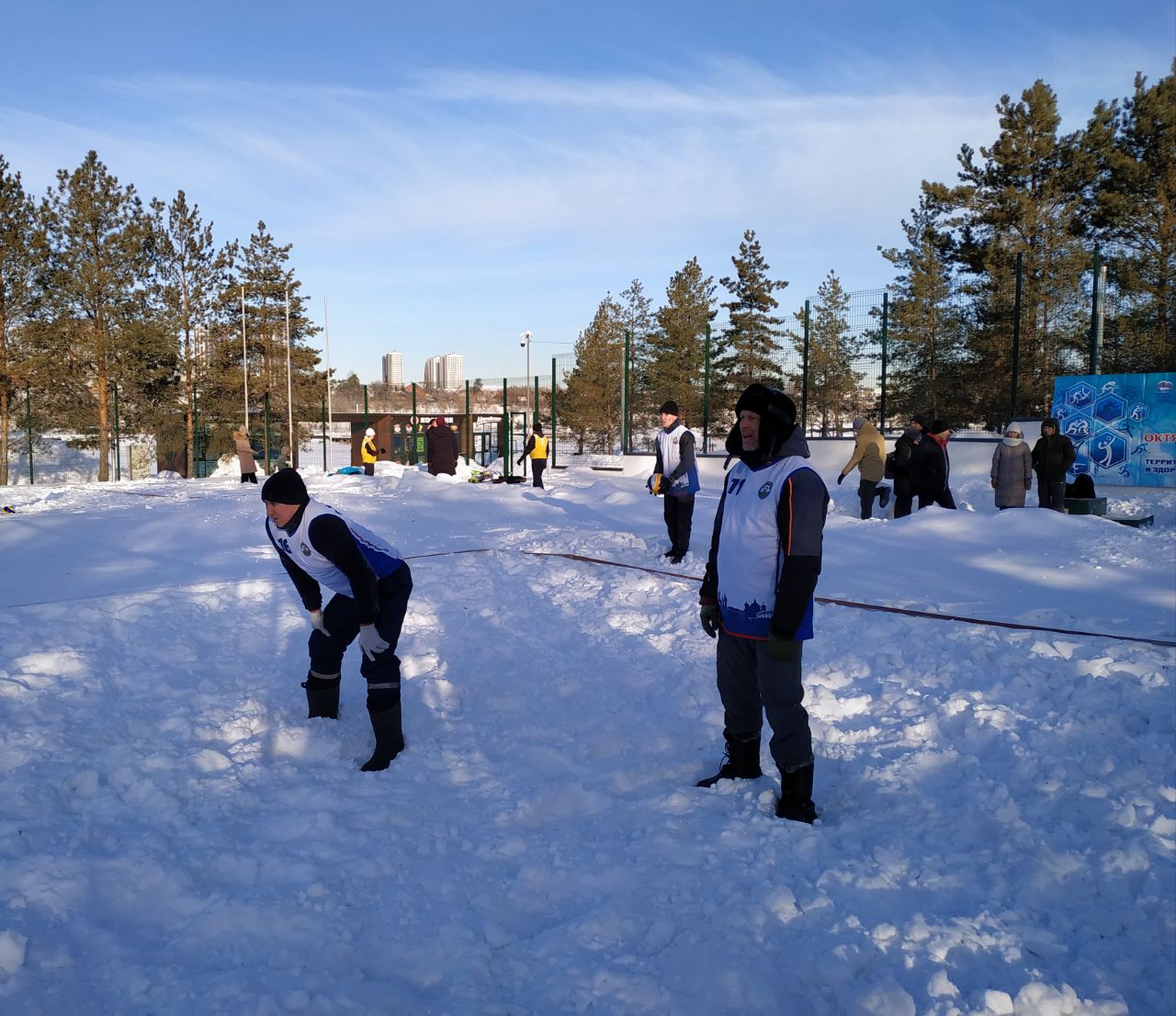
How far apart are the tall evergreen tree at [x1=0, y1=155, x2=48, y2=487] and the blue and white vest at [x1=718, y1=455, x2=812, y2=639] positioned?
3403cm

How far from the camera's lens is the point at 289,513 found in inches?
174

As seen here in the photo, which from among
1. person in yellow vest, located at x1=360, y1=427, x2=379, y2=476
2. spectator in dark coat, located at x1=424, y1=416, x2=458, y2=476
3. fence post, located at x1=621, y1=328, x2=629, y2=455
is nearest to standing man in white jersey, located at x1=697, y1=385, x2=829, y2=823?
spectator in dark coat, located at x1=424, y1=416, x2=458, y2=476

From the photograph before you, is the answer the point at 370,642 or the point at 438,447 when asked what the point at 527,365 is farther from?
the point at 370,642

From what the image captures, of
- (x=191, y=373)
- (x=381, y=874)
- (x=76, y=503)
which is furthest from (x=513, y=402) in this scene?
(x=381, y=874)

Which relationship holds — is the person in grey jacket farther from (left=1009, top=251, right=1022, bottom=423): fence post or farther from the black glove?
the black glove

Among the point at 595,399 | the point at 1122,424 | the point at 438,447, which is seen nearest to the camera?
the point at 1122,424

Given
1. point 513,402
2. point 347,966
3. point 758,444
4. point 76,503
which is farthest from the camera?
point 513,402

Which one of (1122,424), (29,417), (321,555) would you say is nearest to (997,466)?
(1122,424)

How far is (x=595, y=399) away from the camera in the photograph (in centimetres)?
3344

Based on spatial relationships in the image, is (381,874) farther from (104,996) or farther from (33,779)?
(33,779)

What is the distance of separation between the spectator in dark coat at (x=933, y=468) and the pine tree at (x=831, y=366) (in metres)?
7.80

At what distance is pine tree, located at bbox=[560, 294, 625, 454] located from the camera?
31.0m

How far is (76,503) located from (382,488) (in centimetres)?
605

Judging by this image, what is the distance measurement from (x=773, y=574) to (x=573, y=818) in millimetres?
1479
